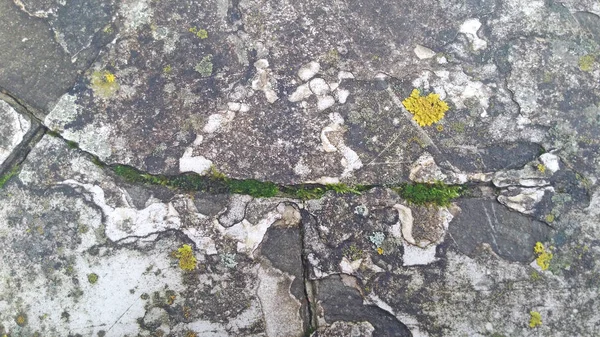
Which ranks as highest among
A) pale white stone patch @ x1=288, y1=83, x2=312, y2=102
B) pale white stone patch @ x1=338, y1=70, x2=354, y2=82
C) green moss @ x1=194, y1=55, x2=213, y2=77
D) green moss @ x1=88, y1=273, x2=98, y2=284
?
green moss @ x1=194, y1=55, x2=213, y2=77

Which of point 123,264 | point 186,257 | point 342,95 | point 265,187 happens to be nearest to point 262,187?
point 265,187

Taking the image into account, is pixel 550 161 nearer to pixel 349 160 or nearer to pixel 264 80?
pixel 349 160

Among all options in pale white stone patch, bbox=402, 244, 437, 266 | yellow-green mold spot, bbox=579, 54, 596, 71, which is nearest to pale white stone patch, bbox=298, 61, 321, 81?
pale white stone patch, bbox=402, 244, 437, 266

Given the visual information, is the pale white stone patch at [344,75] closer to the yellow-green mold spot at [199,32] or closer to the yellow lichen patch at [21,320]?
the yellow-green mold spot at [199,32]

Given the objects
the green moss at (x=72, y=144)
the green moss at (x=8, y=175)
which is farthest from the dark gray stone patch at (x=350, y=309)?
the green moss at (x=8, y=175)

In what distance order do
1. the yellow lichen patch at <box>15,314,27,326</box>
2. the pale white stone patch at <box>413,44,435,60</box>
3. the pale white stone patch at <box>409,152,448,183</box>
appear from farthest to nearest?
the pale white stone patch at <box>413,44,435,60</box> → the pale white stone patch at <box>409,152,448,183</box> → the yellow lichen patch at <box>15,314,27,326</box>

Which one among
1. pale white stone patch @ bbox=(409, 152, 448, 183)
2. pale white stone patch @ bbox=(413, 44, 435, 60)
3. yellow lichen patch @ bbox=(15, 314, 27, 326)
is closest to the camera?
yellow lichen patch @ bbox=(15, 314, 27, 326)

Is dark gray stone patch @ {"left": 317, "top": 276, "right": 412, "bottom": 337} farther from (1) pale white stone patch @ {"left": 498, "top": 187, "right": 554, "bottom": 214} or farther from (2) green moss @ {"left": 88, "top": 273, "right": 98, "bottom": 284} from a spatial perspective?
(2) green moss @ {"left": 88, "top": 273, "right": 98, "bottom": 284}

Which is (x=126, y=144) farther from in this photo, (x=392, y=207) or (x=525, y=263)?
(x=525, y=263)
